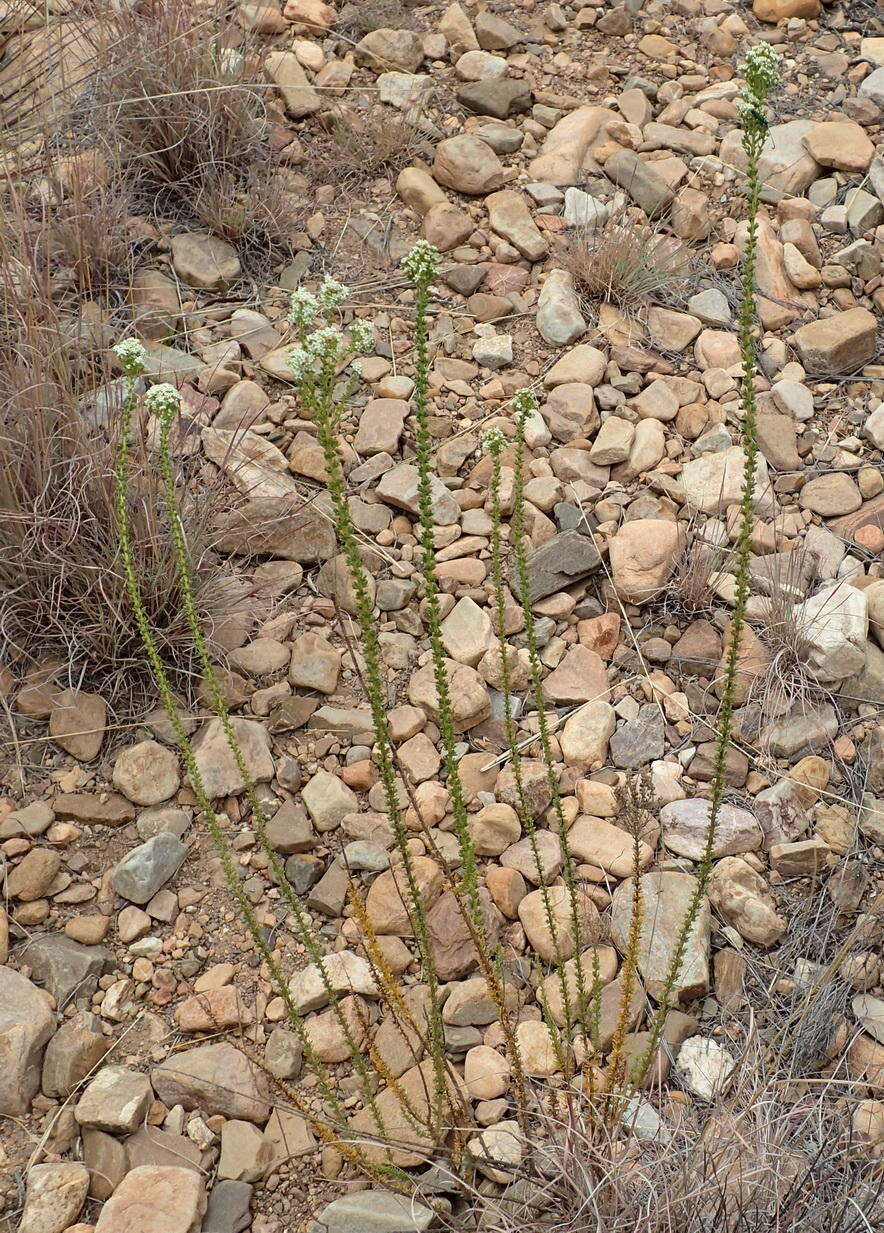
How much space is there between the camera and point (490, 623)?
117 inches

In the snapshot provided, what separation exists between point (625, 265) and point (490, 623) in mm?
1316

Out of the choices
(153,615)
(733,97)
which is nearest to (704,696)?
(153,615)

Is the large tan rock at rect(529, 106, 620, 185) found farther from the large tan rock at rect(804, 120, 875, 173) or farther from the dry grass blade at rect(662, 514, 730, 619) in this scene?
the dry grass blade at rect(662, 514, 730, 619)

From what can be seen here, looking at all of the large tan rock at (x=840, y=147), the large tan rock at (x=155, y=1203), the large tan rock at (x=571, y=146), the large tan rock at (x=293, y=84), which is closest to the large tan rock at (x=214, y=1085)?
the large tan rock at (x=155, y=1203)

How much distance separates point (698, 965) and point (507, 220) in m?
2.45

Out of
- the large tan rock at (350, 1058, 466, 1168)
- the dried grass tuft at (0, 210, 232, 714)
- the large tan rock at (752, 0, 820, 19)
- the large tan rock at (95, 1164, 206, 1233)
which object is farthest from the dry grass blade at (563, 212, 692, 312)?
the large tan rock at (95, 1164, 206, 1233)

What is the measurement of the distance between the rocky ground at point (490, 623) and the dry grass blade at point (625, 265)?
0.16 ft

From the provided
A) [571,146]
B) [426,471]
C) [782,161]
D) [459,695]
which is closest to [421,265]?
[426,471]

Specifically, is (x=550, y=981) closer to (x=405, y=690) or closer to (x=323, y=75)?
(x=405, y=690)

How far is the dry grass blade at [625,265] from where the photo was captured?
358 centimetres

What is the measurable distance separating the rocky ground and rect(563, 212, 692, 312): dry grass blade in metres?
0.05

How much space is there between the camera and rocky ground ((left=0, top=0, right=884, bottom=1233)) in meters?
2.29

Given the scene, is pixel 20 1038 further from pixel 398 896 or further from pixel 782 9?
pixel 782 9

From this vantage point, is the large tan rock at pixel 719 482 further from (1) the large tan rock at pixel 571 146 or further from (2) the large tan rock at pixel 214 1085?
(2) the large tan rock at pixel 214 1085
